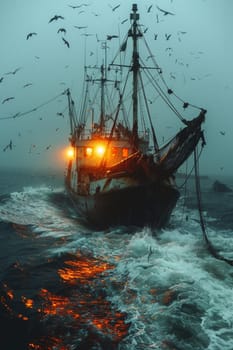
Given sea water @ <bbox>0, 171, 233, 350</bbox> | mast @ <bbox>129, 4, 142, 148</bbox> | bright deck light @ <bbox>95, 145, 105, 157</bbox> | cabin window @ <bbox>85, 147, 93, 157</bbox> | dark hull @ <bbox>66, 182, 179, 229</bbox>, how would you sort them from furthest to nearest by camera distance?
cabin window @ <bbox>85, 147, 93, 157</bbox>
bright deck light @ <bbox>95, 145, 105, 157</bbox>
mast @ <bbox>129, 4, 142, 148</bbox>
dark hull @ <bbox>66, 182, 179, 229</bbox>
sea water @ <bbox>0, 171, 233, 350</bbox>

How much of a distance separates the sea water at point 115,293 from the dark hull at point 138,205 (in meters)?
1.96

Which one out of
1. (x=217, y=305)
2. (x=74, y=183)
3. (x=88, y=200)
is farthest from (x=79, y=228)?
(x=217, y=305)

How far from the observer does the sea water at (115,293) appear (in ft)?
25.1

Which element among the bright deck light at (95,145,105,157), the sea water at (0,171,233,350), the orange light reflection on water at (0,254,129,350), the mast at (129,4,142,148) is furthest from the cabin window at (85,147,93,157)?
the orange light reflection on water at (0,254,129,350)

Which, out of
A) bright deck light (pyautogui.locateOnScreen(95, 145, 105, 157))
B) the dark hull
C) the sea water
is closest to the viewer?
the sea water

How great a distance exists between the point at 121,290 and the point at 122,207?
9912 mm

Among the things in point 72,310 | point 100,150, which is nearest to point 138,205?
point 100,150

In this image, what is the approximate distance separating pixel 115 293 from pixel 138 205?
9696mm

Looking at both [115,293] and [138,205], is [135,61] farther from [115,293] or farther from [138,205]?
[115,293]

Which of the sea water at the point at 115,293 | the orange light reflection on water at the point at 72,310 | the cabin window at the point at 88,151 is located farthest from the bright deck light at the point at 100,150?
the orange light reflection on water at the point at 72,310

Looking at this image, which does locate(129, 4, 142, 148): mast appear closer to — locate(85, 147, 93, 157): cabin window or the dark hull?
the dark hull

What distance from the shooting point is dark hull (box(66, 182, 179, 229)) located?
19188 mm

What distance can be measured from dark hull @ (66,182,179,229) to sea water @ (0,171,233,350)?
196 centimetres

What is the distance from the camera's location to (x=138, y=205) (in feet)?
64.7
